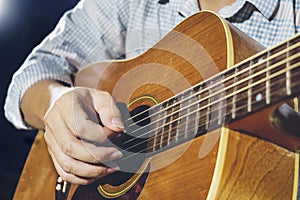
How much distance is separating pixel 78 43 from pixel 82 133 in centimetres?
43

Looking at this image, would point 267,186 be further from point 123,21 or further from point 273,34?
point 123,21

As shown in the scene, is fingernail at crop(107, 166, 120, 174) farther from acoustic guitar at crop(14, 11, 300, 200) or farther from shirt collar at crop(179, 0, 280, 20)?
shirt collar at crop(179, 0, 280, 20)

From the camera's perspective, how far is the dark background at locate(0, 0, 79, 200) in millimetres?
2078

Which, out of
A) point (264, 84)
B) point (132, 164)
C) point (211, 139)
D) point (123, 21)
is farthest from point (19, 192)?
point (264, 84)

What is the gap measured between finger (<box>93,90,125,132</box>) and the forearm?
0.58 ft

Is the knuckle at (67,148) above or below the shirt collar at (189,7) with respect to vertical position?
below

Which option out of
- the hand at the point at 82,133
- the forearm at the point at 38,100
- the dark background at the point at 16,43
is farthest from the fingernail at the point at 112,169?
the dark background at the point at 16,43

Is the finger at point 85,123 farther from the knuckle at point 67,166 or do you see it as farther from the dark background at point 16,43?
the dark background at point 16,43

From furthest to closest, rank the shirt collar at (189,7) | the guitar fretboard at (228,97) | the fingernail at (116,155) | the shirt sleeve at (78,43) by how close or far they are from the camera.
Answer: the shirt sleeve at (78,43) → the shirt collar at (189,7) → the fingernail at (116,155) → the guitar fretboard at (228,97)

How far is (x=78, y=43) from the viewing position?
1.22 m

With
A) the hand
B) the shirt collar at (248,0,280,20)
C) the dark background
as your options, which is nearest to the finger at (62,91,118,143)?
the hand

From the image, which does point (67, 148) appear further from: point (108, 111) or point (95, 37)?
point (95, 37)

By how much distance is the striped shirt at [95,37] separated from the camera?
114 centimetres

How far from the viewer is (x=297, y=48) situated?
564 mm
